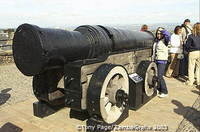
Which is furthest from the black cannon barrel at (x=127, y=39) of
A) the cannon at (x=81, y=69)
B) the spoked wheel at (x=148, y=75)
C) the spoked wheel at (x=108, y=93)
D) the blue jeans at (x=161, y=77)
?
the spoked wheel at (x=108, y=93)

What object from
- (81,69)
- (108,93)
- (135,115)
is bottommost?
(135,115)

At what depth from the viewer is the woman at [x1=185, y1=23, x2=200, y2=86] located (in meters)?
6.77

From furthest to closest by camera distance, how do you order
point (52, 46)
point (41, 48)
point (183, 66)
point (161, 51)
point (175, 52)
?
point (183, 66) → point (175, 52) → point (161, 51) → point (52, 46) → point (41, 48)

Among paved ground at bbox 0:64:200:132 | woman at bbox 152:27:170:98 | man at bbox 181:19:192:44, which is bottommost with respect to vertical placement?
paved ground at bbox 0:64:200:132

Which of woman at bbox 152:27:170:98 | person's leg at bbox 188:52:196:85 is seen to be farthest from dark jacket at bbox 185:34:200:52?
woman at bbox 152:27:170:98

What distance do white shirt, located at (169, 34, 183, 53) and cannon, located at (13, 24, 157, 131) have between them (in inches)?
116

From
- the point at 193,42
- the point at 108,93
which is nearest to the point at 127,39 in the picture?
the point at 108,93

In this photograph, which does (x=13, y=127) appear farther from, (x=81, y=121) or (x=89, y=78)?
(x=89, y=78)

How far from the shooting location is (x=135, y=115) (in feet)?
15.4

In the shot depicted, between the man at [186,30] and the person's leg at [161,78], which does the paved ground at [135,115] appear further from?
the man at [186,30]

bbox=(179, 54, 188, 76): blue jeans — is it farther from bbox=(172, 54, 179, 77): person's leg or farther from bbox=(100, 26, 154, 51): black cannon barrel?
bbox=(100, 26, 154, 51): black cannon barrel

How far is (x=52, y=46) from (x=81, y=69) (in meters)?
0.49

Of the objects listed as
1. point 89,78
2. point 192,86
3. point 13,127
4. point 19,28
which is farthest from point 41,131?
point 192,86

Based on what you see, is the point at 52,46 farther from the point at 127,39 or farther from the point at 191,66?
the point at 191,66
